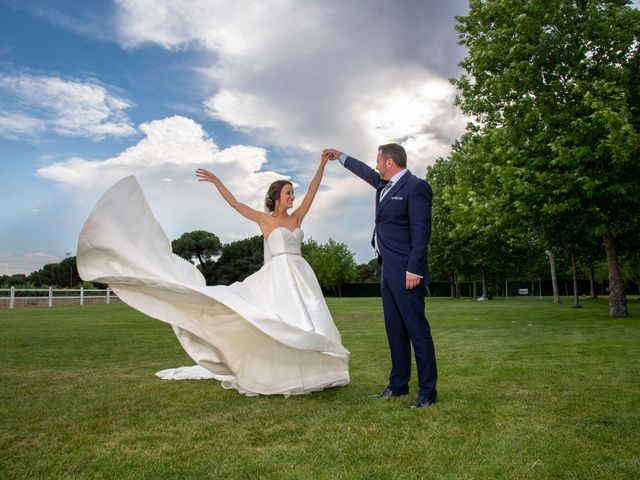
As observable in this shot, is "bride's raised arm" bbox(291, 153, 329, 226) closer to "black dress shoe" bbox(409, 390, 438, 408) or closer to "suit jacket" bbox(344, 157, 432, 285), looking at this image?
"suit jacket" bbox(344, 157, 432, 285)

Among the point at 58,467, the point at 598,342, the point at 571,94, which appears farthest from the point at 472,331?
the point at 58,467

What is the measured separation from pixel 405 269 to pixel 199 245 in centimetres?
8096

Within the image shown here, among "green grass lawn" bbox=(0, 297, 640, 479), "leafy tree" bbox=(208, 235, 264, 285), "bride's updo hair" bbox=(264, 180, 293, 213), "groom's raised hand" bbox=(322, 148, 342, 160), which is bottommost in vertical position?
"green grass lawn" bbox=(0, 297, 640, 479)

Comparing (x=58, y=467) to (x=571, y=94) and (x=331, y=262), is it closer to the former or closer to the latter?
(x=571, y=94)

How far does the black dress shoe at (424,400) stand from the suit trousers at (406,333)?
4 cm

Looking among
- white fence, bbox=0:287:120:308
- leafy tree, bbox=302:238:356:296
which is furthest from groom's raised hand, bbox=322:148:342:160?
leafy tree, bbox=302:238:356:296

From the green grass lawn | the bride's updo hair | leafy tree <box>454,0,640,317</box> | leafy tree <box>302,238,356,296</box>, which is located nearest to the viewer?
the green grass lawn

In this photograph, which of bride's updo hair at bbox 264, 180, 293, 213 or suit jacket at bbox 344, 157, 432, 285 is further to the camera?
bride's updo hair at bbox 264, 180, 293, 213

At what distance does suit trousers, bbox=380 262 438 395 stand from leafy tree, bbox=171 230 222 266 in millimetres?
78297

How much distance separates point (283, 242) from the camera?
24.3ft

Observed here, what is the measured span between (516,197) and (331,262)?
65003 mm

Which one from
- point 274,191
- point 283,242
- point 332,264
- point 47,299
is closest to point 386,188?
point 283,242

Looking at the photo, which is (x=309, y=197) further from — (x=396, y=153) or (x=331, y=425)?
(x=331, y=425)

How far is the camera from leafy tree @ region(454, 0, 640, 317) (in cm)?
1769
